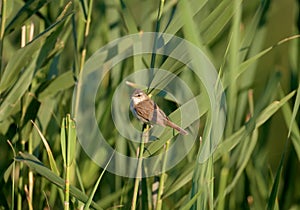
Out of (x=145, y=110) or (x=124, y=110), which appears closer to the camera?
(x=145, y=110)

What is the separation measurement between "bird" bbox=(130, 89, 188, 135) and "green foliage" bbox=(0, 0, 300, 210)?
14 mm

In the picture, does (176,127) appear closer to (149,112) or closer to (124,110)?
(149,112)

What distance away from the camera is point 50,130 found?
4.43ft

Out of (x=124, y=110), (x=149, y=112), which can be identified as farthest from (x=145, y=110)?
(x=124, y=110)

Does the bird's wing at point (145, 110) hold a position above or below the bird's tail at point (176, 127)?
above

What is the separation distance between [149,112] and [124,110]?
0.32 metres

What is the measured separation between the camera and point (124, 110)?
1.27 metres

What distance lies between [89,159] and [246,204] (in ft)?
1.10

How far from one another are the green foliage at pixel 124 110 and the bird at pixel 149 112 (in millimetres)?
14

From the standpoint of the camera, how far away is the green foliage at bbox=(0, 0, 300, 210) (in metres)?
0.94

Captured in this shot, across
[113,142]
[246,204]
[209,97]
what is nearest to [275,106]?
[209,97]

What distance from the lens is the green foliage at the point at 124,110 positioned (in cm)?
94

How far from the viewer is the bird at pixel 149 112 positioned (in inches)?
37.0

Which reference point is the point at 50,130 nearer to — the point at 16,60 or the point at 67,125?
the point at 16,60
